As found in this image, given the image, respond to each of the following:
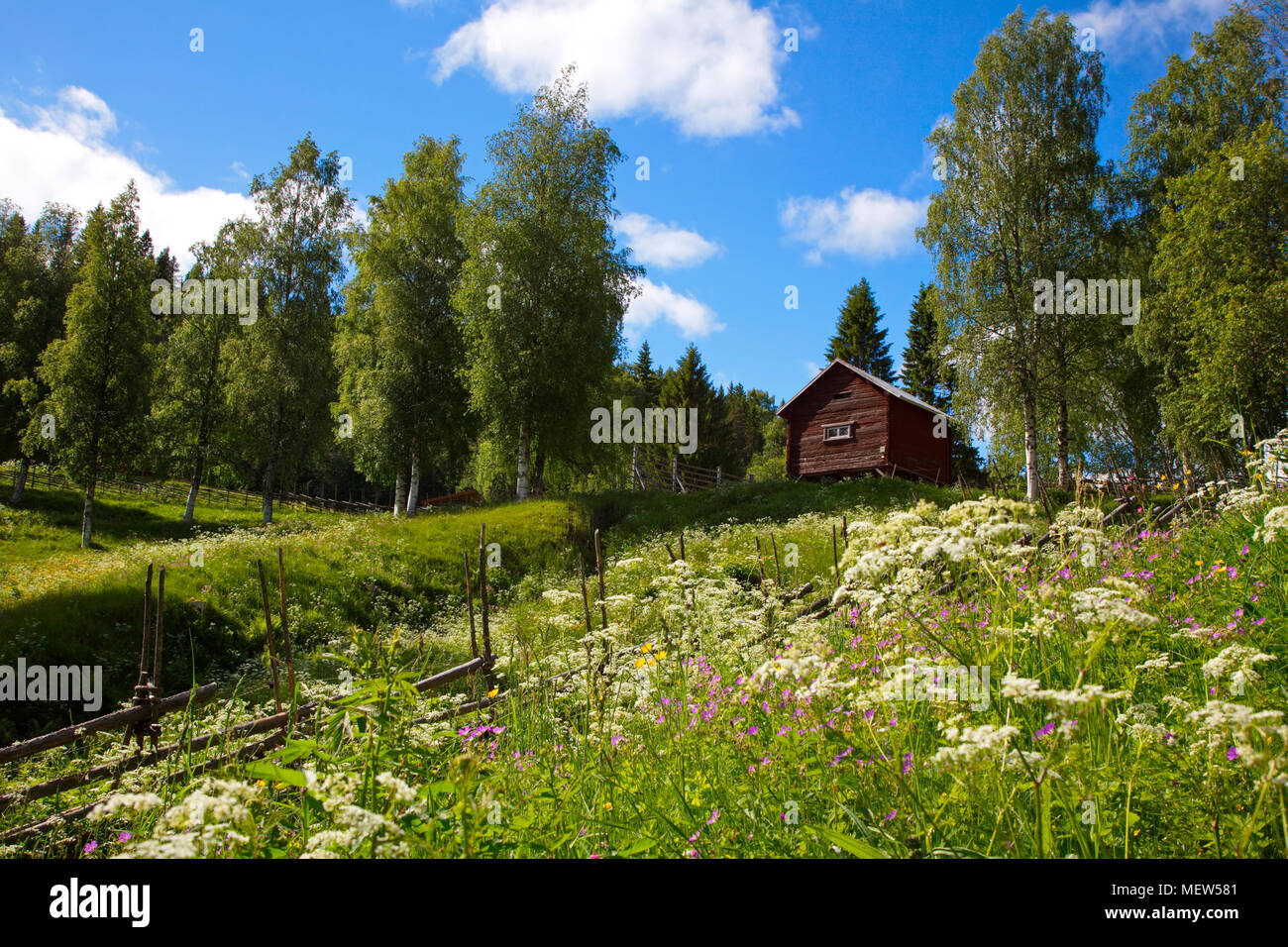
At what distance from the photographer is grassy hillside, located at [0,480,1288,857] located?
2377mm

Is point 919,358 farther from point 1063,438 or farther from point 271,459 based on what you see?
point 271,459

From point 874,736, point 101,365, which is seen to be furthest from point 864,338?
point 874,736

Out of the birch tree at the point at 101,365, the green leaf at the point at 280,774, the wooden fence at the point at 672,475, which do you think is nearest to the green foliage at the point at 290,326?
the birch tree at the point at 101,365

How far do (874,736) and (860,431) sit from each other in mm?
32533

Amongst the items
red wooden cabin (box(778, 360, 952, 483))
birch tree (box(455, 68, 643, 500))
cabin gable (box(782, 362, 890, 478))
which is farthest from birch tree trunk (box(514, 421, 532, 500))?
cabin gable (box(782, 362, 890, 478))

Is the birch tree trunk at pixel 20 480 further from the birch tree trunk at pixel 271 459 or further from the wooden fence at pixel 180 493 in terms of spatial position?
the birch tree trunk at pixel 271 459

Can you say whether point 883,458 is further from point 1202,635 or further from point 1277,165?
point 1202,635

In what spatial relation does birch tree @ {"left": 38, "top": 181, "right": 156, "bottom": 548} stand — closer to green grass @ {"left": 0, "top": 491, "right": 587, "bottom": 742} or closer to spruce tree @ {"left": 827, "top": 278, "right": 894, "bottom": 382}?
green grass @ {"left": 0, "top": 491, "right": 587, "bottom": 742}

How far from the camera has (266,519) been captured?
33625mm

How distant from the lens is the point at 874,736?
9.12ft

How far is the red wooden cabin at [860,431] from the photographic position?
32969 millimetres

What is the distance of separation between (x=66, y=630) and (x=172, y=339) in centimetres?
2827

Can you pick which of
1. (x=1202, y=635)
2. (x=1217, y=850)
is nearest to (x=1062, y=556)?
(x=1202, y=635)

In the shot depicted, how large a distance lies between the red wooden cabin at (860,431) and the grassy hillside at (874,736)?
1065 inches
